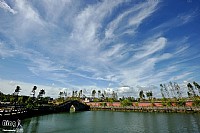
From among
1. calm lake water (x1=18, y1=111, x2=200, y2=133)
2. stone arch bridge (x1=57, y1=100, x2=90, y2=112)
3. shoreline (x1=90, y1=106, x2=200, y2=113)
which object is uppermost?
stone arch bridge (x1=57, y1=100, x2=90, y2=112)

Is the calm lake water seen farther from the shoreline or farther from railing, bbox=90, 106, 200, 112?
railing, bbox=90, 106, 200, 112

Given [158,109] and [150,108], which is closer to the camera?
[158,109]

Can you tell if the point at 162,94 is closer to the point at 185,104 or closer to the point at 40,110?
the point at 185,104

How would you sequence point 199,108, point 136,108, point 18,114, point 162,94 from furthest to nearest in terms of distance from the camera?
point 162,94 → point 136,108 → point 199,108 → point 18,114

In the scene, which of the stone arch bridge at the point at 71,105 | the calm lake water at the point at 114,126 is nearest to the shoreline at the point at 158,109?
the stone arch bridge at the point at 71,105

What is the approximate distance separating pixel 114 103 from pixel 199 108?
44.9 metres

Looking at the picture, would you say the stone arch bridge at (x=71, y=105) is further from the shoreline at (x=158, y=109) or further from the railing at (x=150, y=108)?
the shoreline at (x=158, y=109)

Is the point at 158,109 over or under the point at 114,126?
over

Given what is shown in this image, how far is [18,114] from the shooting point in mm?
44812

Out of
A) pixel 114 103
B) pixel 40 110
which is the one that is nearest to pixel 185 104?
pixel 114 103

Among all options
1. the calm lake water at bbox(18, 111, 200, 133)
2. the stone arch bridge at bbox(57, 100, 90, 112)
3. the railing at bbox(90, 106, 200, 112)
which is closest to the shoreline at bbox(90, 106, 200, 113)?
the railing at bbox(90, 106, 200, 112)

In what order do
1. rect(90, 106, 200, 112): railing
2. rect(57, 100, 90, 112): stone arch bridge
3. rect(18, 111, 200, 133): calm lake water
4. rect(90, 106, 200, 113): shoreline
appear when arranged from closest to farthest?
rect(18, 111, 200, 133): calm lake water, rect(90, 106, 200, 113): shoreline, rect(90, 106, 200, 112): railing, rect(57, 100, 90, 112): stone arch bridge

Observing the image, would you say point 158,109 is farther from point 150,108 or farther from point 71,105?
point 71,105

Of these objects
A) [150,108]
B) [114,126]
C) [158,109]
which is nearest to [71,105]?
[150,108]
